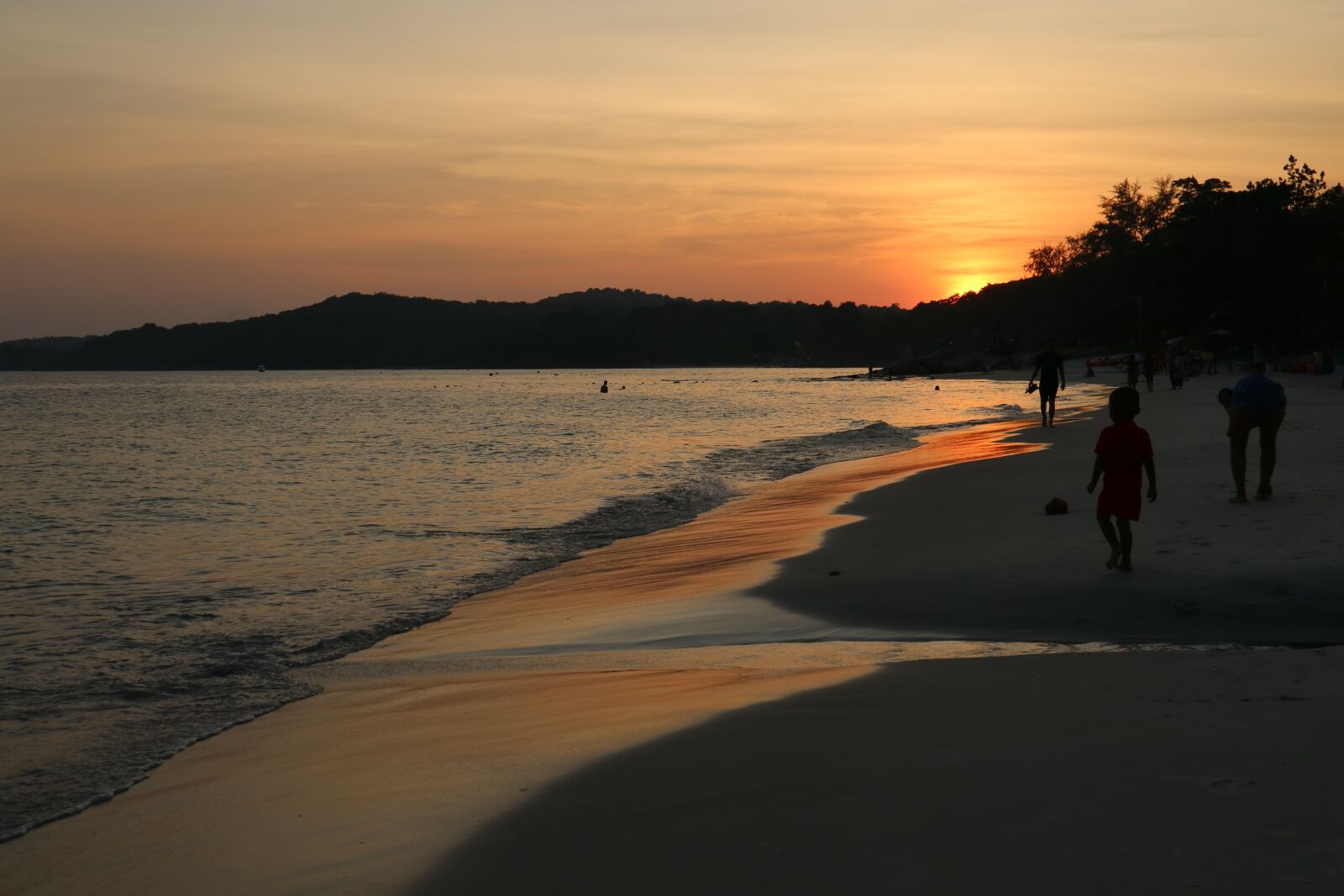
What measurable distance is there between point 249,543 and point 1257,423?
13.0 metres

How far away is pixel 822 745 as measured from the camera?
5508 millimetres

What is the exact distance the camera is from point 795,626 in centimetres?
875

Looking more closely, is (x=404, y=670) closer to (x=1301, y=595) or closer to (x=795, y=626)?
(x=795, y=626)

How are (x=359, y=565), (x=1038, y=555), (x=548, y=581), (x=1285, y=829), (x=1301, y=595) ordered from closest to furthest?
(x=1285, y=829)
(x=1301, y=595)
(x=1038, y=555)
(x=548, y=581)
(x=359, y=565)

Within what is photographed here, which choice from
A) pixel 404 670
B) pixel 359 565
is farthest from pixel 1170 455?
pixel 404 670

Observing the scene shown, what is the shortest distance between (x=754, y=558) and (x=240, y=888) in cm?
832

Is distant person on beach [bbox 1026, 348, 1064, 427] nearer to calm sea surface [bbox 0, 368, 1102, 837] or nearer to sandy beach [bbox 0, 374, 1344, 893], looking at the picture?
calm sea surface [bbox 0, 368, 1102, 837]

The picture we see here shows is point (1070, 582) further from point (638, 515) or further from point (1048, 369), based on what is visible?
point (1048, 369)

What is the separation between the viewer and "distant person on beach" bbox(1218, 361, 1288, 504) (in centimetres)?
1180

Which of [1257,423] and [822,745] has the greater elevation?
[1257,423]

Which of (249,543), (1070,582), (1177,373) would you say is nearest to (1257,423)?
(1070,582)

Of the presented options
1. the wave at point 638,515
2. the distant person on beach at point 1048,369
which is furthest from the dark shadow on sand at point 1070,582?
the distant person on beach at point 1048,369

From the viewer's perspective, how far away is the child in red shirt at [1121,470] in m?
9.05

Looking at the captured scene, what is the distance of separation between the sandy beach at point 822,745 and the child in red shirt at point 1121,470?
343 millimetres
